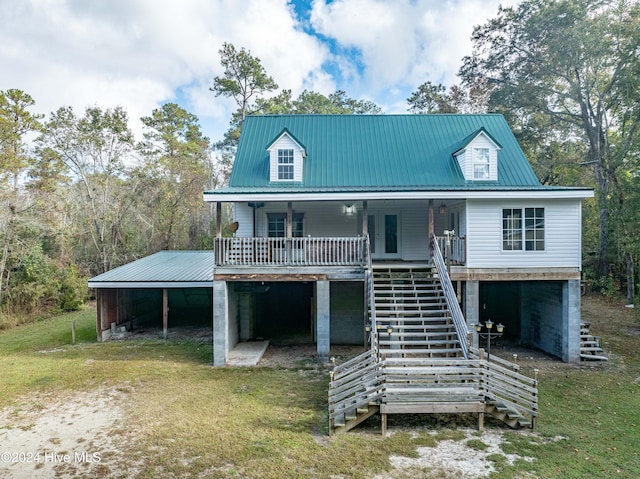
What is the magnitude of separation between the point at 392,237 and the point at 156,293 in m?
13.8

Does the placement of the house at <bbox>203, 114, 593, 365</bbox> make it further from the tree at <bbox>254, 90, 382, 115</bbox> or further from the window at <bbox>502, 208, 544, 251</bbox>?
the tree at <bbox>254, 90, 382, 115</bbox>

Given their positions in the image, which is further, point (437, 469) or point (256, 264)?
point (256, 264)

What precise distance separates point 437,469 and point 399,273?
7.00 m

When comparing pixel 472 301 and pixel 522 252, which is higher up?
pixel 522 252

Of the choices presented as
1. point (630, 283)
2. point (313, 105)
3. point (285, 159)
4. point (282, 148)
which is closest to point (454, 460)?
point (285, 159)

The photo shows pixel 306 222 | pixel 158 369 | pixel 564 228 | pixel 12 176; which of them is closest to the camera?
pixel 158 369

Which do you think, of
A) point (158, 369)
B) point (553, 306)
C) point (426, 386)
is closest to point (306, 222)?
point (158, 369)

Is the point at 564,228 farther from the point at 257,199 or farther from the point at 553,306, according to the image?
the point at 257,199

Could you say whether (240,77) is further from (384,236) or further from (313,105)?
(384,236)

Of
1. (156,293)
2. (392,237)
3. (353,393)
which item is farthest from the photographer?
(156,293)

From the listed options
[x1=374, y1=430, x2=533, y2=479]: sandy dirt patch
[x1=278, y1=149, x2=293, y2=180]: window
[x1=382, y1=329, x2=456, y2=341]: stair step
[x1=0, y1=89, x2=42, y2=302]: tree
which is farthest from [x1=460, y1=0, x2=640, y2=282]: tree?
[x1=0, y1=89, x2=42, y2=302]: tree

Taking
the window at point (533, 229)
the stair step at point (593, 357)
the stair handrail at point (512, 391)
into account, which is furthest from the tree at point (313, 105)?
the stair handrail at point (512, 391)

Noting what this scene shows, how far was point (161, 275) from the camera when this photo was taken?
16.0 metres

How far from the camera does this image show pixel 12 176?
2098 cm
